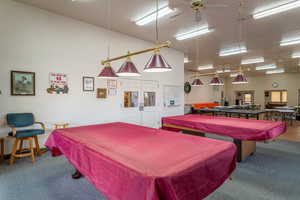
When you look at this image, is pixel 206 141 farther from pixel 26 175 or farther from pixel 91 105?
pixel 91 105

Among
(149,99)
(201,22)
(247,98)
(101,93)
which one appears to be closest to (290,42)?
(201,22)

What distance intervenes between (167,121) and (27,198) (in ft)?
10.3

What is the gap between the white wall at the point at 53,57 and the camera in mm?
3355

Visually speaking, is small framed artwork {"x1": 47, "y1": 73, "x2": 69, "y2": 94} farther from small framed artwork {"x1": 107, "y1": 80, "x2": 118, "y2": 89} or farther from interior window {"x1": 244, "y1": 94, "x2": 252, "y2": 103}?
interior window {"x1": 244, "y1": 94, "x2": 252, "y2": 103}

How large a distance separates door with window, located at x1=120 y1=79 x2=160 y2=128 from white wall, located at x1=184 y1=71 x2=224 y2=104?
5866mm

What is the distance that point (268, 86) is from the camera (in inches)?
508

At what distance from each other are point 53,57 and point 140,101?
295 centimetres

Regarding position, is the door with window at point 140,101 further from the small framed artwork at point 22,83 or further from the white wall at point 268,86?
the white wall at point 268,86

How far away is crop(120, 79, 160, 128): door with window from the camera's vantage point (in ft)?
17.5

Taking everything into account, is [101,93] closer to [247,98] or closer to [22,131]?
[22,131]

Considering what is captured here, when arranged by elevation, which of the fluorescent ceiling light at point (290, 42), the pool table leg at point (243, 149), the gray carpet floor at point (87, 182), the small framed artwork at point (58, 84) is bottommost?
the gray carpet floor at point (87, 182)

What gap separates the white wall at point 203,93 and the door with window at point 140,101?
5866mm

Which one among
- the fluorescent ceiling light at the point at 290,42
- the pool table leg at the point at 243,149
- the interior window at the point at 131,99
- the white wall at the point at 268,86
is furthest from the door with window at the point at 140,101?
the white wall at the point at 268,86

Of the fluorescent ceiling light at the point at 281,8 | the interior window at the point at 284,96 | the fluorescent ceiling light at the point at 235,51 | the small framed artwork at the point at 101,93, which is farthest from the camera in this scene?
the interior window at the point at 284,96
